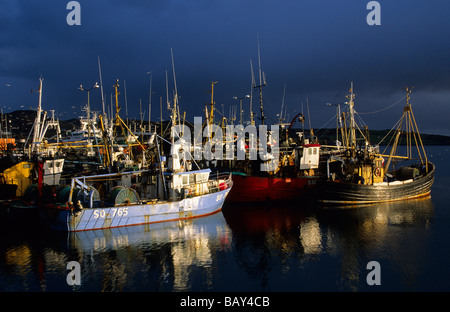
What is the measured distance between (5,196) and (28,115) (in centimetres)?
17359

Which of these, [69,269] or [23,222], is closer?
[69,269]

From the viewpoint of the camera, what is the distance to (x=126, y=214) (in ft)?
87.3

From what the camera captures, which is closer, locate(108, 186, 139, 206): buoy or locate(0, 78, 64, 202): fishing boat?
locate(108, 186, 139, 206): buoy

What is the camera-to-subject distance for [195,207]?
98.2 feet

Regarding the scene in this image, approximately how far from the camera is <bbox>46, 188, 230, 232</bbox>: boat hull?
25.2 m

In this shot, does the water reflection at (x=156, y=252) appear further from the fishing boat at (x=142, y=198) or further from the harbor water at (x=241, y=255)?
the fishing boat at (x=142, y=198)

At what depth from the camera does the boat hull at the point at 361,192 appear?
34.0 metres

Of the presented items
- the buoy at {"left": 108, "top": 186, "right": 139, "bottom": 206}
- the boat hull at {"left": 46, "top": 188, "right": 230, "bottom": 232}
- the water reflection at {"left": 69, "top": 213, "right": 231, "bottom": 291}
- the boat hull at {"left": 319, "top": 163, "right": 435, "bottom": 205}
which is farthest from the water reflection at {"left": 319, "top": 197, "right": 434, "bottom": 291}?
the buoy at {"left": 108, "top": 186, "right": 139, "bottom": 206}

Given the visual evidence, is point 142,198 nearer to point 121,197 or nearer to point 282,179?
point 121,197

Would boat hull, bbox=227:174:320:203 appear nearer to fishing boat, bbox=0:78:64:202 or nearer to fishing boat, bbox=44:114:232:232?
fishing boat, bbox=44:114:232:232

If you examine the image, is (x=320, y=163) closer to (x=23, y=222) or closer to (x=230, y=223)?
(x=230, y=223)

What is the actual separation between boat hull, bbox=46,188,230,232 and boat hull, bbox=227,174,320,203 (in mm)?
6519
